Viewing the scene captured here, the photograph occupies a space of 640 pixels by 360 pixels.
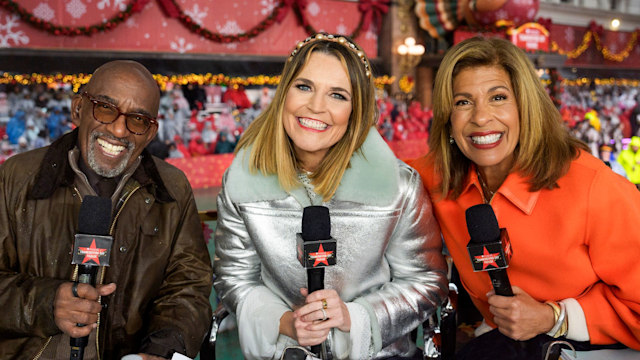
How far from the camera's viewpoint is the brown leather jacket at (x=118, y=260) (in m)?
1.88

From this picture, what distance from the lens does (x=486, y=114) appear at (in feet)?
6.53

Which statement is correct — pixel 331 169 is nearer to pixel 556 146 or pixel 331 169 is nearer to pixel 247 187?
pixel 247 187

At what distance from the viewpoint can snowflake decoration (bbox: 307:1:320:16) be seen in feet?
37.4

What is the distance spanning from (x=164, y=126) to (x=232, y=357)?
6311mm

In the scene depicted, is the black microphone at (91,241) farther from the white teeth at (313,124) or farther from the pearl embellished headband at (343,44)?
the pearl embellished headband at (343,44)

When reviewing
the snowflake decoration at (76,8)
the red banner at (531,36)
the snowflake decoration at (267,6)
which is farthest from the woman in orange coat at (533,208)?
the red banner at (531,36)

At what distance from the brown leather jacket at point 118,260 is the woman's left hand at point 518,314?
3.74 feet

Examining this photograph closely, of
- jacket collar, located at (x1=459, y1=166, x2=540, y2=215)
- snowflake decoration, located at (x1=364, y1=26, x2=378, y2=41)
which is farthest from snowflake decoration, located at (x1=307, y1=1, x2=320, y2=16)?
jacket collar, located at (x1=459, y1=166, x2=540, y2=215)

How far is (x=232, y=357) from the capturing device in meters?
2.89

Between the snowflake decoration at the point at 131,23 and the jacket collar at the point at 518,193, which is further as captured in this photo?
the snowflake decoration at the point at 131,23

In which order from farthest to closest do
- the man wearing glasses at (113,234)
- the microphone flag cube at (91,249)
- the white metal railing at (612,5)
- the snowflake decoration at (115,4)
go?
1. the white metal railing at (612,5)
2. the snowflake decoration at (115,4)
3. the man wearing glasses at (113,234)
4. the microphone flag cube at (91,249)

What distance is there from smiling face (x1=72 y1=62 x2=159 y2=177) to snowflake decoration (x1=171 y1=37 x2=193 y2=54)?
8405 millimetres

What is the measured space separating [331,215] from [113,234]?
84 cm

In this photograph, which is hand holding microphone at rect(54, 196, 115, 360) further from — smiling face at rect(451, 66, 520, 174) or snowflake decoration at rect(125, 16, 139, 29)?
snowflake decoration at rect(125, 16, 139, 29)
